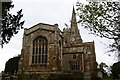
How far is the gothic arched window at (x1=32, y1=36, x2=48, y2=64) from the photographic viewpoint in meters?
34.5

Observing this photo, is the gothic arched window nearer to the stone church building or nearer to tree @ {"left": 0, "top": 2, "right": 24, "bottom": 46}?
the stone church building

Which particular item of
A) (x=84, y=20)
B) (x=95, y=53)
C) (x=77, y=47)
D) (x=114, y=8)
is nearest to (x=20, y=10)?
(x=84, y=20)

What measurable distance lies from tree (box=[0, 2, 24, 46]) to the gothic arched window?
1569cm

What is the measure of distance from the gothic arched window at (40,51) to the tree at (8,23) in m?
15.7

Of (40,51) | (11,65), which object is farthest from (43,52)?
(11,65)

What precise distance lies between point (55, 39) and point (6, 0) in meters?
17.5

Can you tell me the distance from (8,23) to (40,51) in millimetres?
16982

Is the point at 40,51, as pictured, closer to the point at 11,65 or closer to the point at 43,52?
the point at 43,52

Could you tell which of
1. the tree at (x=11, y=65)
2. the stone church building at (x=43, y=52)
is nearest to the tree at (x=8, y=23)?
the stone church building at (x=43, y=52)

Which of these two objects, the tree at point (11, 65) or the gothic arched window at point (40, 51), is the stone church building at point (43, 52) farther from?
the tree at point (11, 65)

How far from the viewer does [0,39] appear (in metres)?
18.0

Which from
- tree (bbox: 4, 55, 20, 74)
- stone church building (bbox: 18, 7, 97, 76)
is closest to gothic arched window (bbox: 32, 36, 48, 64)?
stone church building (bbox: 18, 7, 97, 76)

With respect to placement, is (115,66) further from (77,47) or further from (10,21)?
(10,21)

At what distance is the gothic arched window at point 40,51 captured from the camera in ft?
113
